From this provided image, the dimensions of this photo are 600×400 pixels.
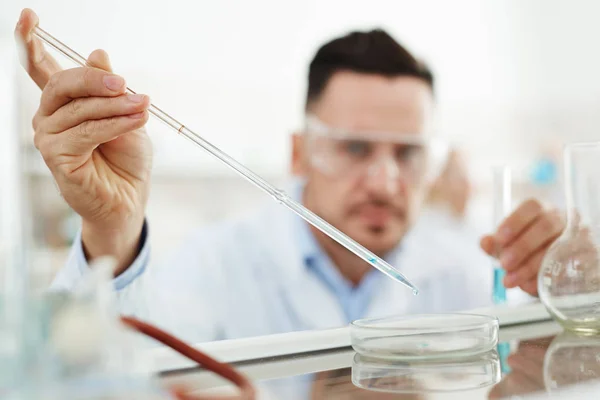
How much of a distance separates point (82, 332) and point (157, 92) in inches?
93.9

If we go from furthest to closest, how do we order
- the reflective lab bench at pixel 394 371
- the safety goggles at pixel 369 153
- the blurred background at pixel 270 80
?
the blurred background at pixel 270 80, the safety goggles at pixel 369 153, the reflective lab bench at pixel 394 371

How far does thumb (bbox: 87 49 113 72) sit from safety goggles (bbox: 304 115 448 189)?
0.94 m

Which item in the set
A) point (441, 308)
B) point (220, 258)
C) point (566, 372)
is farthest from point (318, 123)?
point (566, 372)

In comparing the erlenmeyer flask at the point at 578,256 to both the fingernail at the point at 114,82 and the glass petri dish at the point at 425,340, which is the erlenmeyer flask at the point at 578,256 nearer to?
the glass petri dish at the point at 425,340

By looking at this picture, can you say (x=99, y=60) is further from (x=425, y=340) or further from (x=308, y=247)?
(x=308, y=247)

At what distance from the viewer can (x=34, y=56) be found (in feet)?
2.14

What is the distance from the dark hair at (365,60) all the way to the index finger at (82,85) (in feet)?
3.63

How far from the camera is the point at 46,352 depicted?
1.01 ft

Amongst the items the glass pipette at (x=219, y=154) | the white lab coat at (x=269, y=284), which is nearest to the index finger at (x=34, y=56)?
the glass pipette at (x=219, y=154)

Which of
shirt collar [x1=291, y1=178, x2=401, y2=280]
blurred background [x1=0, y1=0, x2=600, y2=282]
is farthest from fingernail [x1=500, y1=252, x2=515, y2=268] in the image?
blurred background [x1=0, y1=0, x2=600, y2=282]

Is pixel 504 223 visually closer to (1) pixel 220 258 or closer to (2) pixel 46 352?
(2) pixel 46 352

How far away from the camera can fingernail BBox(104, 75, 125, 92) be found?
0.56 metres

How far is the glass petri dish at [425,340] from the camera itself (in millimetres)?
526

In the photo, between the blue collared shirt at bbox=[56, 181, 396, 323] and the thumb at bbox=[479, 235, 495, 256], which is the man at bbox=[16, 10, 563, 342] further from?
the thumb at bbox=[479, 235, 495, 256]
